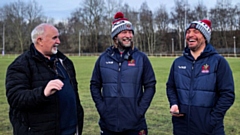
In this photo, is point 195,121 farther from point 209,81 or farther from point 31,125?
point 31,125

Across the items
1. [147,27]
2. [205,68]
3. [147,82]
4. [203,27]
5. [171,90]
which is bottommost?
[171,90]

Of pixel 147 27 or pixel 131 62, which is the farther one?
pixel 147 27

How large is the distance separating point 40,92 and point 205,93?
1772 mm

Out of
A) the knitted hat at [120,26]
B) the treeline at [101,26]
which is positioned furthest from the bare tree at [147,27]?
the knitted hat at [120,26]

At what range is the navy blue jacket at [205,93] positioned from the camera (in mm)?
3303

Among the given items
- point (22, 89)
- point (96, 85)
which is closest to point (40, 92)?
point (22, 89)

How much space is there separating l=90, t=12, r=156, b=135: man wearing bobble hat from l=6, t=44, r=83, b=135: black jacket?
0.73 meters

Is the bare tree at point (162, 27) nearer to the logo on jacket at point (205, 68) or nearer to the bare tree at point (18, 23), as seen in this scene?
the bare tree at point (18, 23)

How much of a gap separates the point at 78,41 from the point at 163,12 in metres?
21.6

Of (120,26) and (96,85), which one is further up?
(120,26)

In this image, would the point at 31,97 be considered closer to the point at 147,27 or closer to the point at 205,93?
the point at 205,93

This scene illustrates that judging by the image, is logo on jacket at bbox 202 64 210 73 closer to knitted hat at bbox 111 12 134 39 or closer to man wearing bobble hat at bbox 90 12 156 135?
man wearing bobble hat at bbox 90 12 156 135

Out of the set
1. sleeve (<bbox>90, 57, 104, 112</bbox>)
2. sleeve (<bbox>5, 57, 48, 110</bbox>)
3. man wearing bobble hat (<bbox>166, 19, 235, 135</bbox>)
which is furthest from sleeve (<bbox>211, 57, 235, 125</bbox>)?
sleeve (<bbox>5, 57, 48, 110</bbox>)

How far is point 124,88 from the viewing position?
359cm
